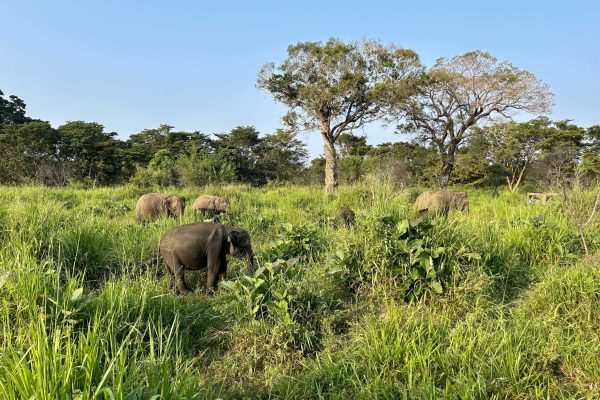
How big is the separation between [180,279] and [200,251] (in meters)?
0.35

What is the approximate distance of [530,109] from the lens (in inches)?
836

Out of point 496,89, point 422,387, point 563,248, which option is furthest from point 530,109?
point 422,387

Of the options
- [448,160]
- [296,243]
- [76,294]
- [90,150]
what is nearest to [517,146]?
[448,160]

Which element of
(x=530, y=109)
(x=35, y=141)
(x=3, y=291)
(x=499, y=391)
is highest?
(x=530, y=109)

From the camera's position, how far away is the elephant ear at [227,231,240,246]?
431 centimetres

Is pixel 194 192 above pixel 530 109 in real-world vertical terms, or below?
below

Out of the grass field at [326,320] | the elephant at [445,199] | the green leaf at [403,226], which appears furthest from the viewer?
the elephant at [445,199]

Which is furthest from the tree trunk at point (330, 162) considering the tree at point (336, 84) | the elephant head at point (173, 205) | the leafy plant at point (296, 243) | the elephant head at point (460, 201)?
the leafy plant at point (296, 243)

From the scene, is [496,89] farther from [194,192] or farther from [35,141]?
[35,141]

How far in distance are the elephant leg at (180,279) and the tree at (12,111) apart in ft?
94.9

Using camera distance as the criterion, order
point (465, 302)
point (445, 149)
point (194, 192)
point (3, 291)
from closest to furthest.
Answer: point (3, 291), point (465, 302), point (194, 192), point (445, 149)

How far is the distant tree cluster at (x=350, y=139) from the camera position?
61.1 feet

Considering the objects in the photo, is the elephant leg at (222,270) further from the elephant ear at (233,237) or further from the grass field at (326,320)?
the grass field at (326,320)

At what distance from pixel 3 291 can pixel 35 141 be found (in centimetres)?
2687
